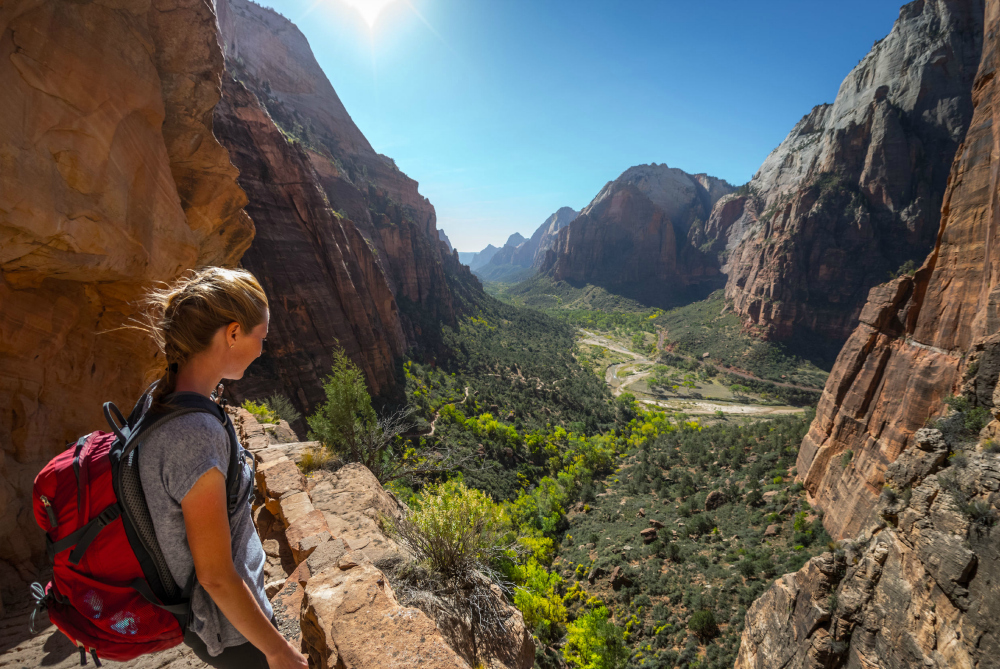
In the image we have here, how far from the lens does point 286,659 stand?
1.71 m

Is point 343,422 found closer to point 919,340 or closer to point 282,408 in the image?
point 282,408

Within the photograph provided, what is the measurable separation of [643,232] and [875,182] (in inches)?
2724

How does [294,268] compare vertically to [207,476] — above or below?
above

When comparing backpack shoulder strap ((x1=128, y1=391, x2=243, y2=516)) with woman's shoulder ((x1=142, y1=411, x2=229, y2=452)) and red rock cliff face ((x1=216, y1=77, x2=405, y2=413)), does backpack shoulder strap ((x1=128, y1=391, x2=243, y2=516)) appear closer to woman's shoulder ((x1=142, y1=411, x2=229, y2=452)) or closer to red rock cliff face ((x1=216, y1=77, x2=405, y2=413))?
woman's shoulder ((x1=142, y1=411, x2=229, y2=452))

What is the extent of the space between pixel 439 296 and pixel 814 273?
185ft

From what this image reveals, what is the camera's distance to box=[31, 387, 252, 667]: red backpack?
1.35m

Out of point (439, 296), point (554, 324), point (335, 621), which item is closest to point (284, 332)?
point (335, 621)

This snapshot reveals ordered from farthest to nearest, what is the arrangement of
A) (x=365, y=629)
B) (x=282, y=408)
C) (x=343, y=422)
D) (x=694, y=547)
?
(x=282, y=408), (x=694, y=547), (x=343, y=422), (x=365, y=629)

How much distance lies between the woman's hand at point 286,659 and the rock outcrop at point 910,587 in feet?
30.5

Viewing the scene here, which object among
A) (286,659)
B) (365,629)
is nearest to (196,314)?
(286,659)

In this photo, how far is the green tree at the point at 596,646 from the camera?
34.9 feet

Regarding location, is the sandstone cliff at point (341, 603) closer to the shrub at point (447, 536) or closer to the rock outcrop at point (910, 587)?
the shrub at point (447, 536)

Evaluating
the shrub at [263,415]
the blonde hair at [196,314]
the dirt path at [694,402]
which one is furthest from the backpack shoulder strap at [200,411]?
the dirt path at [694,402]

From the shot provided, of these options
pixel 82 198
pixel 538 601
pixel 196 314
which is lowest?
pixel 538 601
